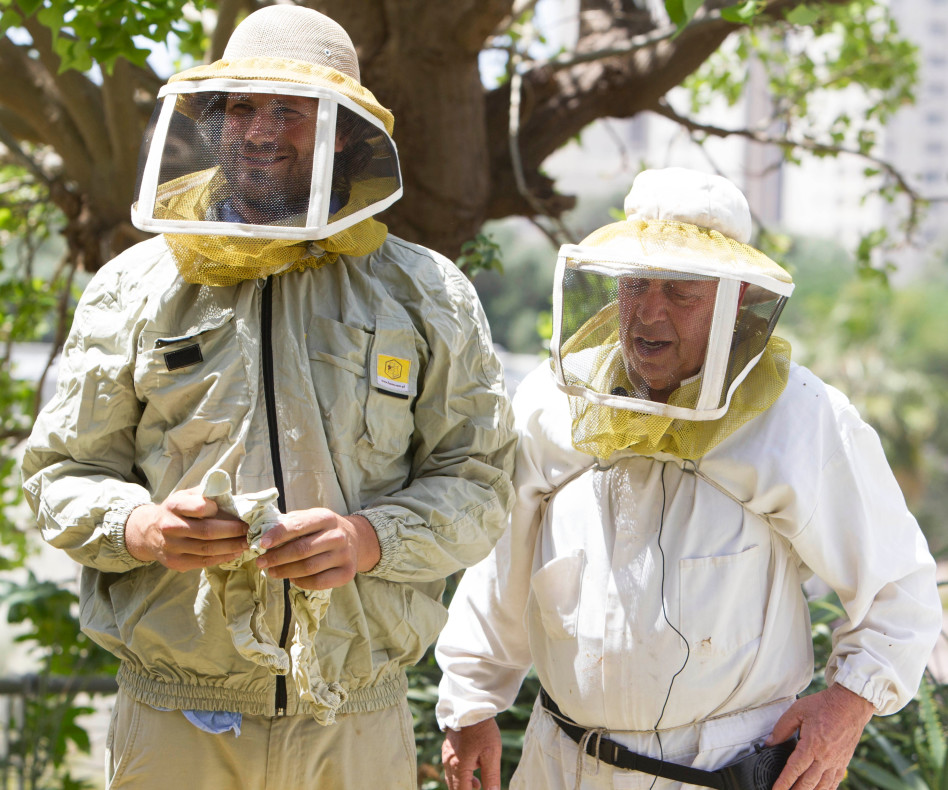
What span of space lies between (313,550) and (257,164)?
73 cm

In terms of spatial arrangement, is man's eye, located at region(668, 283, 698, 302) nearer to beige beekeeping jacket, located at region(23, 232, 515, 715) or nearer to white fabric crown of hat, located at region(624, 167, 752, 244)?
white fabric crown of hat, located at region(624, 167, 752, 244)

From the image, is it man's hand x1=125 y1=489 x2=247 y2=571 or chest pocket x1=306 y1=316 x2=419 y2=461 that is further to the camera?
chest pocket x1=306 y1=316 x2=419 y2=461

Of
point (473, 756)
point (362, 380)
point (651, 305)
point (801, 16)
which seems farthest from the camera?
point (801, 16)

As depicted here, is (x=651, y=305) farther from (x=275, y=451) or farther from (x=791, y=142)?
(x=791, y=142)

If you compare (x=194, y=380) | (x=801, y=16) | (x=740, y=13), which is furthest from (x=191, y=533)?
(x=801, y=16)

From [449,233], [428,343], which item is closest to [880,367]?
[449,233]

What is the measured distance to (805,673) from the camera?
7.07 ft

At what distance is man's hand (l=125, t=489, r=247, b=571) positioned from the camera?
5.64 ft

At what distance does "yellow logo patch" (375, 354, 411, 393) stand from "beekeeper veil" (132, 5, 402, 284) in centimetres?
23

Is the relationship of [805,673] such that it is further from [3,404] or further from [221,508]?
[3,404]

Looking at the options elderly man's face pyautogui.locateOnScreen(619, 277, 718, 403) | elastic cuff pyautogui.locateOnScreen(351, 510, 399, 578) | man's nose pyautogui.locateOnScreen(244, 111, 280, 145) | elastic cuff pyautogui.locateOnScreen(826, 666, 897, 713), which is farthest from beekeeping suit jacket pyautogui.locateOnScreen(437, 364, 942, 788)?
man's nose pyautogui.locateOnScreen(244, 111, 280, 145)

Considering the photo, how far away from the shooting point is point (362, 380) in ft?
6.46

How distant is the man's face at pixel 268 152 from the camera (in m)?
1.91

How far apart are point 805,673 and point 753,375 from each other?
64 centimetres
